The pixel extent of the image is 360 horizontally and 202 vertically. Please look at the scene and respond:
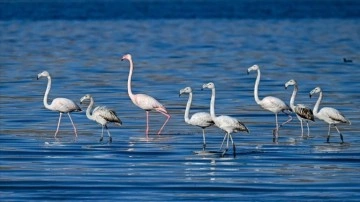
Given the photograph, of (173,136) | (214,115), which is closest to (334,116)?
(214,115)

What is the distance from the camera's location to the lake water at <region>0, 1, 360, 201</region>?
1784 cm

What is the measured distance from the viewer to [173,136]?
2395 centimetres

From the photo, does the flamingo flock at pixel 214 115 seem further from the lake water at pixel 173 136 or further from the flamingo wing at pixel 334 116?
the lake water at pixel 173 136

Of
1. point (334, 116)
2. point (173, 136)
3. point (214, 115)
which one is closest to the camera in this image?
point (214, 115)

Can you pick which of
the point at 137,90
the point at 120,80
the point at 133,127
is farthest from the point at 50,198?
the point at 120,80

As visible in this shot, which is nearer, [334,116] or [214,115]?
[214,115]

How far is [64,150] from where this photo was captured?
21.9m

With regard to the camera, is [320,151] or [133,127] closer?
[320,151]

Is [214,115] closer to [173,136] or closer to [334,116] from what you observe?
[173,136]

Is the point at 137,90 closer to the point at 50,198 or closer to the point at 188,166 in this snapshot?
the point at 188,166

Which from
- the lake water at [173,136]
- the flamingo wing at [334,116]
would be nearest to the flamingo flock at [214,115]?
the flamingo wing at [334,116]

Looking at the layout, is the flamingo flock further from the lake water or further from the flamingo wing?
the lake water

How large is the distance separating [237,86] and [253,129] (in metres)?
10.3

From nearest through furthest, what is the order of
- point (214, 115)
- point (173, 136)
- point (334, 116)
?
point (214, 115) → point (334, 116) → point (173, 136)
